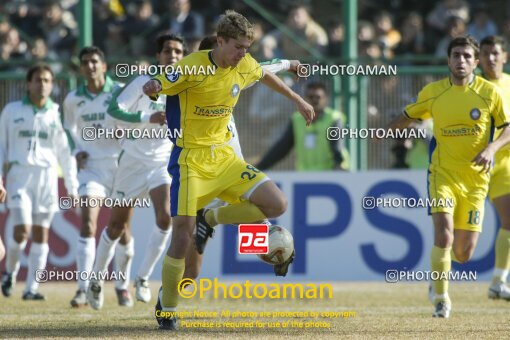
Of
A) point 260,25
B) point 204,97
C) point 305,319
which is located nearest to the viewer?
point 204,97

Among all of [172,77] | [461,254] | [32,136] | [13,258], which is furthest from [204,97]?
[13,258]

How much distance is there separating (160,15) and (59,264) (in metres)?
5.40

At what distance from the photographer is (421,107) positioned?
34.3 ft

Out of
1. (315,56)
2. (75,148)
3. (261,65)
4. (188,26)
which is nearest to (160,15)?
(188,26)

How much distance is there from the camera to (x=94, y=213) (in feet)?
37.6

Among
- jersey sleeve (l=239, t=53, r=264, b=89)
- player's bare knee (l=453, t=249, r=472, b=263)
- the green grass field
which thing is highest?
jersey sleeve (l=239, t=53, r=264, b=89)

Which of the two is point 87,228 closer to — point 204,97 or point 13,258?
point 13,258

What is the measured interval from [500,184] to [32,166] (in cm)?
532

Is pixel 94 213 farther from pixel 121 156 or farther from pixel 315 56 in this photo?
pixel 315 56

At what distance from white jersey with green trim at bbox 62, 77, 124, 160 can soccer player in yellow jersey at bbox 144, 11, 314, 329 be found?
295 cm

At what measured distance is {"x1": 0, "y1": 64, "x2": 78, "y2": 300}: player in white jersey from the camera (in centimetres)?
1266

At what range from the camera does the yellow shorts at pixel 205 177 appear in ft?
28.5

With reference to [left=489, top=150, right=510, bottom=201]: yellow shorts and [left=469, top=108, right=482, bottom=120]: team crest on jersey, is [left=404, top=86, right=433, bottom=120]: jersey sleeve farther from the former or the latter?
[left=489, top=150, right=510, bottom=201]: yellow shorts

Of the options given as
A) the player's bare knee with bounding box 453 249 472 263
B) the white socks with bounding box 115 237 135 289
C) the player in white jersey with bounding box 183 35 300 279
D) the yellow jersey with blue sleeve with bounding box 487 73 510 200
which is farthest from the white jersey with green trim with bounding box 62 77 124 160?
the yellow jersey with blue sleeve with bounding box 487 73 510 200
